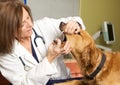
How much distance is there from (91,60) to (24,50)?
0.38 meters

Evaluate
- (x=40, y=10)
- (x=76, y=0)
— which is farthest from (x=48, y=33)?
(x=76, y=0)

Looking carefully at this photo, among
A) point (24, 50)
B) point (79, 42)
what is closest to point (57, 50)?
point (79, 42)

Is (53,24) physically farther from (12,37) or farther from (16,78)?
(16,78)

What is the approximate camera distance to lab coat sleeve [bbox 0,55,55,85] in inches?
50.9

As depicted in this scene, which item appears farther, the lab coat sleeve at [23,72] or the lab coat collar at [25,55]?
the lab coat collar at [25,55]

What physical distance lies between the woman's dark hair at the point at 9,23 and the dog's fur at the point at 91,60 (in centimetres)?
25

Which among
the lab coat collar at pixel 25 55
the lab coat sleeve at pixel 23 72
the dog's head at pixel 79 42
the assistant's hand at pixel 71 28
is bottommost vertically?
the lab coat sleeve at pixel 23 72

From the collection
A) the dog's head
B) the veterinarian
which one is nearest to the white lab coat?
the veterinarian

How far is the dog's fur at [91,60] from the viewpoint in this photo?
1288 millimetres

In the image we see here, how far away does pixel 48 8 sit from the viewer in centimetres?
238

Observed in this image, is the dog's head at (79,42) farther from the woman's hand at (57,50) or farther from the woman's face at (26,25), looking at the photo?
the woman's face at (26,25)

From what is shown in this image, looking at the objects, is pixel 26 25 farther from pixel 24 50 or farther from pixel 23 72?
pixel 23 72

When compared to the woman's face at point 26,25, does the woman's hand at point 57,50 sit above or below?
below

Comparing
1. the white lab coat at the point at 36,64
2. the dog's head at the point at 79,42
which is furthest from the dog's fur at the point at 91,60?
the white lab coat at the point at 36,64
